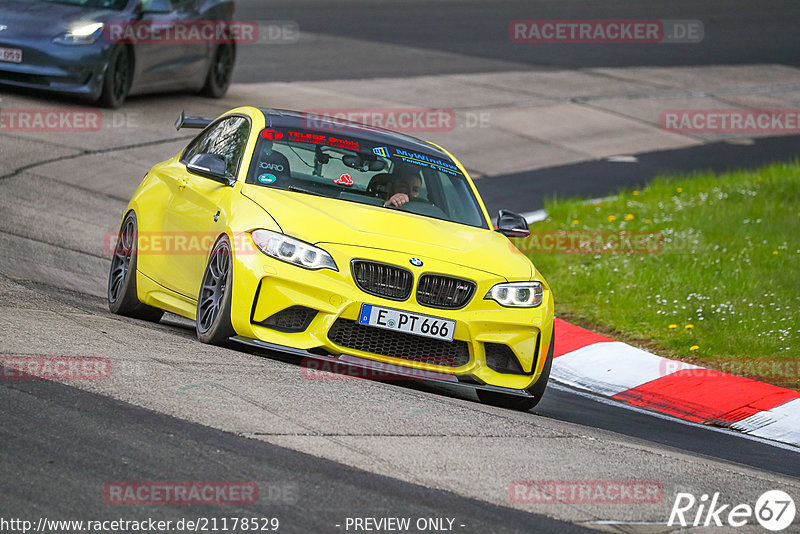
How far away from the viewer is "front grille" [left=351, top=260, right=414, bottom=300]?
762cm

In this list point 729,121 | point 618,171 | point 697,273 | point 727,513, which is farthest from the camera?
point 729,121

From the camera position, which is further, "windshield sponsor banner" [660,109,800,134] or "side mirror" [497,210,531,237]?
"windshield sponsor banner" [660,109,800,134]

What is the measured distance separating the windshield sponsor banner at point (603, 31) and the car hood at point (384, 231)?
70.7ft

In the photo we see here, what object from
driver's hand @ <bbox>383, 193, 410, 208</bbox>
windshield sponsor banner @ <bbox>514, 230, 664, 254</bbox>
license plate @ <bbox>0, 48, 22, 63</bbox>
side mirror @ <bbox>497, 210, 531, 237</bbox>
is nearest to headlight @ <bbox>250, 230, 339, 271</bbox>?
driver's hand @ <bbox>383, 193, 410, 208</bbox>

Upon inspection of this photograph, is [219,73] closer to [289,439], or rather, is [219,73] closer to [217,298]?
[217,298]

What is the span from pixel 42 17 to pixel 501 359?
34.0 feet

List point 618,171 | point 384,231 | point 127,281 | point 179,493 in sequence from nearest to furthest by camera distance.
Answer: point 179,493
point 384,231
point 127,281
point 618,171

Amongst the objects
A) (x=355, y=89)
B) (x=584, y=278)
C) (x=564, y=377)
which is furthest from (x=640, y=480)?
(x=355, y=89)

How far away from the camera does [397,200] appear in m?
8.80

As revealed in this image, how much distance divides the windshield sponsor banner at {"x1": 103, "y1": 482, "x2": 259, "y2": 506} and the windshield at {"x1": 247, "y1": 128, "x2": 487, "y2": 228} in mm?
3493

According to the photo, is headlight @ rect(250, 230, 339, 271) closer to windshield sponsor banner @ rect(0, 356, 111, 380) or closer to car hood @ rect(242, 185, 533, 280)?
car hood @ rect(242, 185, 533, 280)

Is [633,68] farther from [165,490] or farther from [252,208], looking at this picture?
[165,490]

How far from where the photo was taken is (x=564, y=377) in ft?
33.1

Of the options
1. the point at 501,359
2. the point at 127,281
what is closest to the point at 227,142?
the point at 127,281
